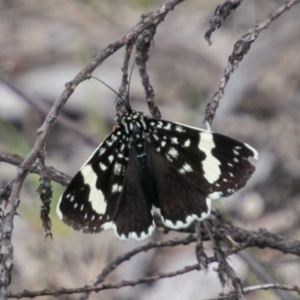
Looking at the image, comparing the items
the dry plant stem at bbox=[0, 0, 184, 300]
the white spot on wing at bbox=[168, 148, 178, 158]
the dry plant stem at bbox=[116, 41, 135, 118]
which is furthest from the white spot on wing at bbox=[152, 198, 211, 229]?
the dry plant stem at bbox=[0, 0, 184, 300]

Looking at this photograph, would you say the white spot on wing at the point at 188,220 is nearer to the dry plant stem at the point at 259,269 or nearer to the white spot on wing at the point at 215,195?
the white spot on wing at the point at 215,195

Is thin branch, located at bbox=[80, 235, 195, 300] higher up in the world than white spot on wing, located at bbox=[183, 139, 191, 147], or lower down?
lower down

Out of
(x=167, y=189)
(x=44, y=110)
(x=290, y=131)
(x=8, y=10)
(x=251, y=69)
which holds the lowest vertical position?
(x=167, y=189)

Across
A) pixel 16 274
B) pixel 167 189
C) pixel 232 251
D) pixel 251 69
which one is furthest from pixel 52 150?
pixel 232 251

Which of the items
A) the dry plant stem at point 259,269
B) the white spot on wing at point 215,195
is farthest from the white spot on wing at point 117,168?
the dry plant stem at point 259,269

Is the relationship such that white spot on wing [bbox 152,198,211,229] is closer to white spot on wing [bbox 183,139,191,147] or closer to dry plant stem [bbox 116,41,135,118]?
white spot on wing [bbox 183,139,191,147]

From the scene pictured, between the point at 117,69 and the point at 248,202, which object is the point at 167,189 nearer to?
the point at 248,202
